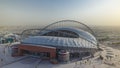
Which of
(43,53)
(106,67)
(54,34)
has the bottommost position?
(106,67)

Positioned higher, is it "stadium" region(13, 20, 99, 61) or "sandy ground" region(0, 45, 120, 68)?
"stadium" region(13, 20, 99, 61)

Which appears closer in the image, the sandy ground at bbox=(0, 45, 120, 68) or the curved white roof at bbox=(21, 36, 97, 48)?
the sandy ground at bbox=(0, 45, 120, 68)

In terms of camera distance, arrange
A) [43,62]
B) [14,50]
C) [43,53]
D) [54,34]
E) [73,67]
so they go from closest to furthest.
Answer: [73,67] < [43,62] < [43,53] < [14,50] < [54,34]

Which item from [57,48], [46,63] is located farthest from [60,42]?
[46,63]

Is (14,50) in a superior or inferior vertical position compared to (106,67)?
superior

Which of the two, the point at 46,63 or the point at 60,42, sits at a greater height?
the point at 60,42

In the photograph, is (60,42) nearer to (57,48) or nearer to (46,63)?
(57,48)

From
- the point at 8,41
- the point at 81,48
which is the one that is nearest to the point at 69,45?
the point at 81,48

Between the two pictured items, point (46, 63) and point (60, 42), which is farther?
point (60, 42)

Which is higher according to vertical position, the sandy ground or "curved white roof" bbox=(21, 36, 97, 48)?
"curved white roof" bbox=(21, 36, 97, 48)

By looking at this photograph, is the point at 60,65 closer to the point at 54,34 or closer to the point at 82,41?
the point at 82,41

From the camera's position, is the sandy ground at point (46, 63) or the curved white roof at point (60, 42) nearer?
the sandy ground at point (46, 63)
